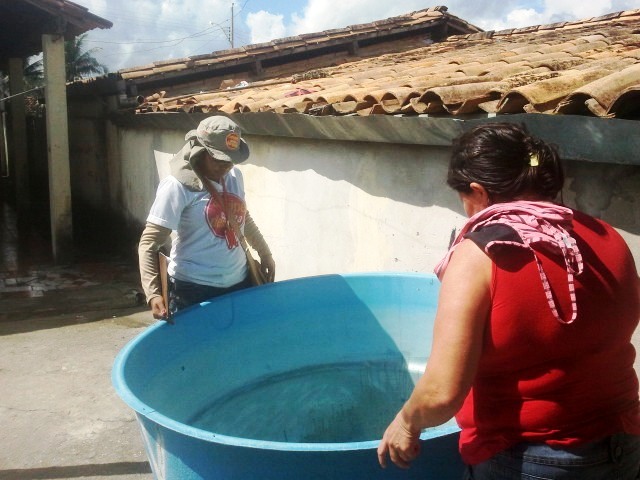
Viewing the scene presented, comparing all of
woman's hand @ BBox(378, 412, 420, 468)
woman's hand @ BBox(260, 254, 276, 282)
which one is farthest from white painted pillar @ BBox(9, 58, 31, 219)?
woman's hand @ BBox(378, 412, 420, 468)

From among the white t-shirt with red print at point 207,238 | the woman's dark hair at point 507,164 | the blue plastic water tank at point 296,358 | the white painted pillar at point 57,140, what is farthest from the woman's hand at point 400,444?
the white painted pillar at point 57,140

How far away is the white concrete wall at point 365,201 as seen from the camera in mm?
2824

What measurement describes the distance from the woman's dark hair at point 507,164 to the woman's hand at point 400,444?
0.61 metres

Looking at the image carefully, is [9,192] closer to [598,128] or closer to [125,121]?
[125,121]

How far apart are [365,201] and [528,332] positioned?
3.11m

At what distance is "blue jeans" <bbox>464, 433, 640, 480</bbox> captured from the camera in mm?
1550

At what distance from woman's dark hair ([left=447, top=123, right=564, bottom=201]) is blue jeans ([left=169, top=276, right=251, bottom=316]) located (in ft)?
6.23

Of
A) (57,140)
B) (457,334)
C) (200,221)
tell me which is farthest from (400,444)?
(57,140)

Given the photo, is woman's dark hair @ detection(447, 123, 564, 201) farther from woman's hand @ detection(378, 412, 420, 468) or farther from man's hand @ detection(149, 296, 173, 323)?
man's hand @ detection(149, 296, 173, 323)

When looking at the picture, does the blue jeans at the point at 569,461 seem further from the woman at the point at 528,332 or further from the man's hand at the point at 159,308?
the man's hand at the point at 159,308

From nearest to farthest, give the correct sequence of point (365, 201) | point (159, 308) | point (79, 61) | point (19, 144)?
1. point (159, 308)
2. point (365, 201)
3. point (19, 144)
4. point (79, 61)

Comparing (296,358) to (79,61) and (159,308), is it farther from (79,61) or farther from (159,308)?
(79,61)

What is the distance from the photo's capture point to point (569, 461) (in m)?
1.55

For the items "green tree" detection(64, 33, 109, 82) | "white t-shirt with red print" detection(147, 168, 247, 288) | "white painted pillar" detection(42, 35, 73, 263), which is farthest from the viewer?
"green tree" detection(64, 33, 109, 82)
